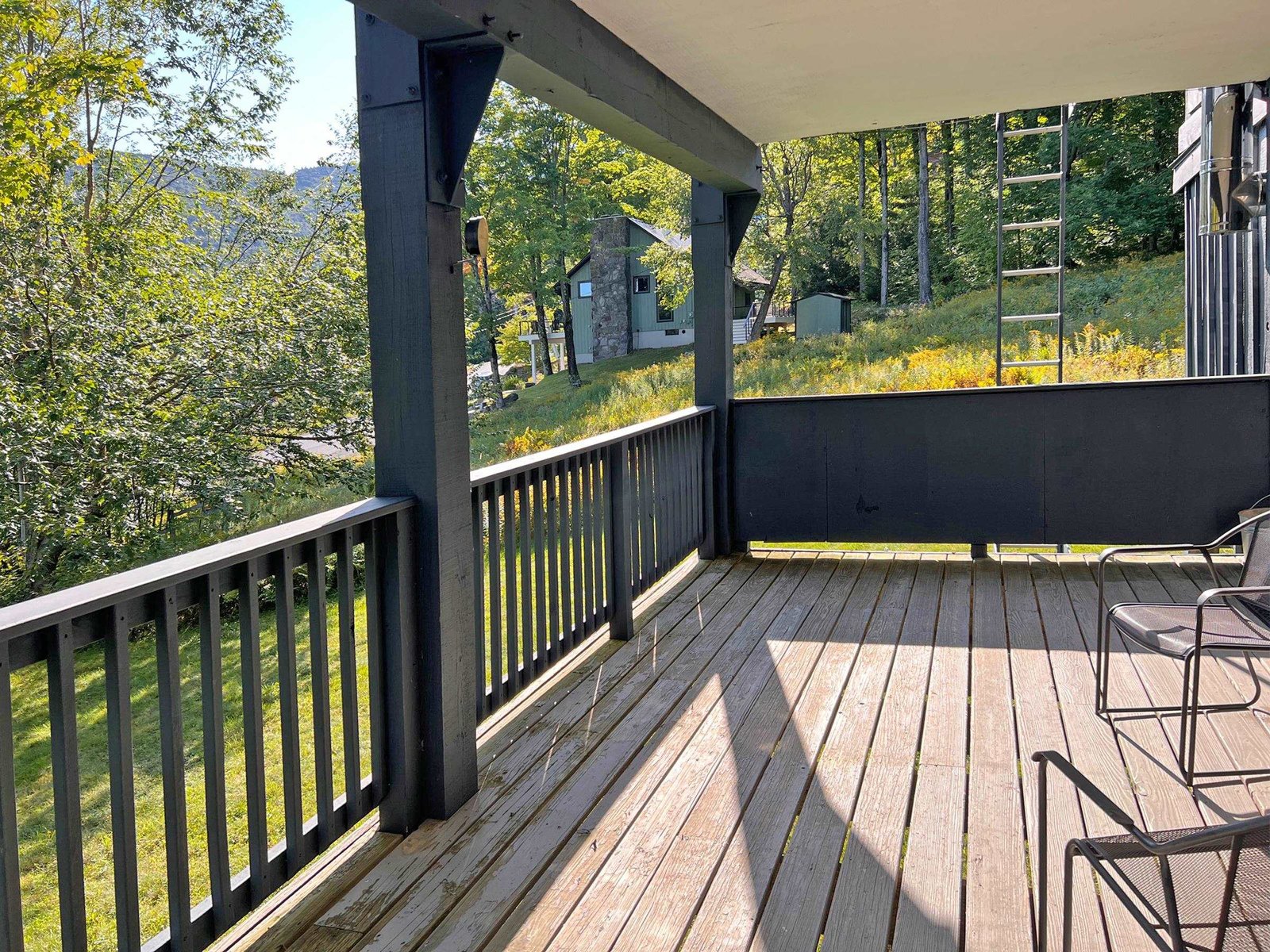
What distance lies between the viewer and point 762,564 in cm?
590

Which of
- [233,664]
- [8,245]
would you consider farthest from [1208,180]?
[8,245]

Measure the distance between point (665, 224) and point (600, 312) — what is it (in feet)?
27.3

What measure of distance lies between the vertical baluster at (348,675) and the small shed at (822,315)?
66.3 feet

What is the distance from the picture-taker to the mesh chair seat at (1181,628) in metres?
2.79

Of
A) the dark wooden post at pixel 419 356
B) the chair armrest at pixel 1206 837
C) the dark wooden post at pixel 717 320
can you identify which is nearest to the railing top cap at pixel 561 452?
the dark wooden post at pixel 419 356

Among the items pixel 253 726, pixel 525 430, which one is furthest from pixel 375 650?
pixel 525 430

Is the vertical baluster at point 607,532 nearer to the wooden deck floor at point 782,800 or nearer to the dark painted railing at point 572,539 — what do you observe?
the dark painted railing at point 572,539

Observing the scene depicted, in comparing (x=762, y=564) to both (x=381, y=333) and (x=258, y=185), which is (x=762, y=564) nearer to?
(x=381, y=333)

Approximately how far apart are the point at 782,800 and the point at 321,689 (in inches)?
50.3

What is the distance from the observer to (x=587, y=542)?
163 inches

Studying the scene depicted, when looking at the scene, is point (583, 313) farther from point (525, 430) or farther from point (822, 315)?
point (525, 430)

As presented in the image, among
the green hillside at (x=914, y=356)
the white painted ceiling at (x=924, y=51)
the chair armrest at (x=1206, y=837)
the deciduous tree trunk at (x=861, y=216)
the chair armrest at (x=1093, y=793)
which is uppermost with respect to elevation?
the deciduous tree trunk at (x=861, y=216)

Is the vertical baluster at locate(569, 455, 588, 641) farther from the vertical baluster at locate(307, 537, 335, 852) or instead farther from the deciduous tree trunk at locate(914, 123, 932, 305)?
the deciduous tree trunk at locate(914, 123, 932, 305)

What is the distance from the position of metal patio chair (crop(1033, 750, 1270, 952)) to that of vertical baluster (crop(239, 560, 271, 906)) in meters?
1.50
